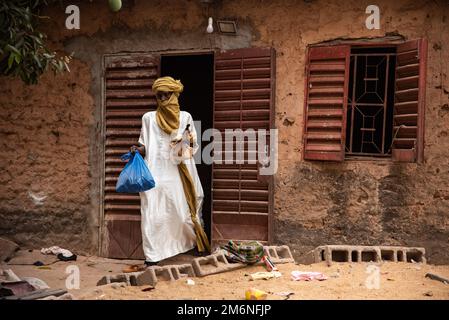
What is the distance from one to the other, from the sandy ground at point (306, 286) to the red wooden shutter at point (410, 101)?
118 cm

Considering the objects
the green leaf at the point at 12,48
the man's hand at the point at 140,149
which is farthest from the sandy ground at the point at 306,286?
the green leaf at the point at 12,48

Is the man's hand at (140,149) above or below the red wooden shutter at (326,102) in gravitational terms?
below

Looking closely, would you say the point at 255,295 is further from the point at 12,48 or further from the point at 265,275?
the point at 12,48

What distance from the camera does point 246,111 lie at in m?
5.72

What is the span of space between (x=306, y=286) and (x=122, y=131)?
3051 mm

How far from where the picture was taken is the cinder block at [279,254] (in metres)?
5.03

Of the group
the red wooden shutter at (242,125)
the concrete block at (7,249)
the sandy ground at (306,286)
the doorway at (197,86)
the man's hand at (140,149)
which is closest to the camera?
the sandy ground at (306,286)

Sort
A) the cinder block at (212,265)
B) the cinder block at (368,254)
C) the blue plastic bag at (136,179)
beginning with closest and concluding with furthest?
the cinder block at (212,265) < the cinder block at (368,254) < the blue plastic bag at (136,179)

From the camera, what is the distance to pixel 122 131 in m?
6.15

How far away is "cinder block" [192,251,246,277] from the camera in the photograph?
464cm

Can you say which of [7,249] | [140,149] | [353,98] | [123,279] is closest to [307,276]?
[123,279]

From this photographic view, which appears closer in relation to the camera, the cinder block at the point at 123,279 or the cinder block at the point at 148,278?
the cinder block at the point at 148,278

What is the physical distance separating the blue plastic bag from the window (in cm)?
173

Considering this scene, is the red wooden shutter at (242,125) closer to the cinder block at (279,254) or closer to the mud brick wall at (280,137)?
the mud brick wall at (280,137)
